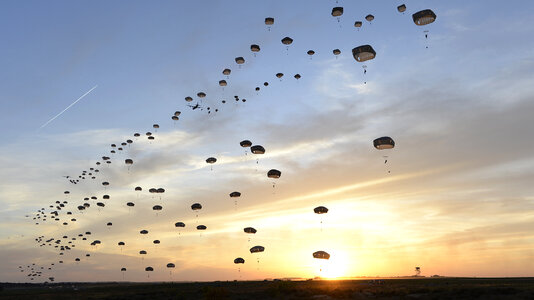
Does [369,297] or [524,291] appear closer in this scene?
[524,291]

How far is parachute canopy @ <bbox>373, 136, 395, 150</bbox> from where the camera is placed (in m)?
61.3

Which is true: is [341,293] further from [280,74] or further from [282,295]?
[280,74]

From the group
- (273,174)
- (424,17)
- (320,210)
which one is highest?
(424,17)

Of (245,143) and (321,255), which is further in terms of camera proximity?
(245,143)

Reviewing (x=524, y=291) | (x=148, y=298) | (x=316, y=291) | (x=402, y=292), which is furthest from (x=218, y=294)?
(x=524, y=291)

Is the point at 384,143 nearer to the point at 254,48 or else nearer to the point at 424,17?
the point at 424,17

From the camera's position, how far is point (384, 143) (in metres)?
61.3

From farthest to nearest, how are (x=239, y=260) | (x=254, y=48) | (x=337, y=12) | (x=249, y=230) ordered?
(x=239, y=260) < (x=249, y=230) < (x=254, y=48) < (x=337, y=12)

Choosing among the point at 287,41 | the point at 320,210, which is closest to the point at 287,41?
the point at 287,41

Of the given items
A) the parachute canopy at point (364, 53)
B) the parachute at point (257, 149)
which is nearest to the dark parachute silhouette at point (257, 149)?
the parachute at point (257, 149)

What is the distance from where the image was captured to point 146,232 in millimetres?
101812

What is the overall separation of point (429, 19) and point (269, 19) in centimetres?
2476

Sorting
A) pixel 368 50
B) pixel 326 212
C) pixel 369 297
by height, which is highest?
pixel 368 50

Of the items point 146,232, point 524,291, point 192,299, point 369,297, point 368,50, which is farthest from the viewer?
point 146,232
